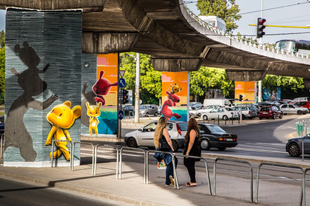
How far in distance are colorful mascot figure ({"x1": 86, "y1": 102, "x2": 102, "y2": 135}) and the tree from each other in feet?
224

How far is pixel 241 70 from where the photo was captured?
5944cm

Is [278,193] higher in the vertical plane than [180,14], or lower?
lower

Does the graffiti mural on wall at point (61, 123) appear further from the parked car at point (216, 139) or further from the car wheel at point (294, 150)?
the car wheel at point (294, 150)

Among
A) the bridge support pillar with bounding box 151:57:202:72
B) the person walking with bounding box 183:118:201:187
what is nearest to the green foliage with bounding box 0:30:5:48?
the bridge support pillar with bounding box 151:57:202:72

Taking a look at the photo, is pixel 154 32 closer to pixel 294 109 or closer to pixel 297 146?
pixel 297 146

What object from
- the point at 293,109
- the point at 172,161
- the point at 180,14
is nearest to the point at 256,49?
the point at 293,109

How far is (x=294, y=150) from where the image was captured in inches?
840

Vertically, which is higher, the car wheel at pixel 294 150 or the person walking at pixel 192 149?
the person walking at pixel 192 149

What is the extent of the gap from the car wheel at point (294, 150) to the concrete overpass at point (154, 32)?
29.1 feet

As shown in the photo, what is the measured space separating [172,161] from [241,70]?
49.8 meters

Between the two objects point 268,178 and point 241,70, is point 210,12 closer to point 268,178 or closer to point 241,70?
point 241,70

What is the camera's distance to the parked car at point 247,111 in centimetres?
5277

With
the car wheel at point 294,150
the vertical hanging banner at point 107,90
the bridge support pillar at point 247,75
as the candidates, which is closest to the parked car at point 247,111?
the bridge support pillar at point 247,75

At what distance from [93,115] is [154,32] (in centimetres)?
762
